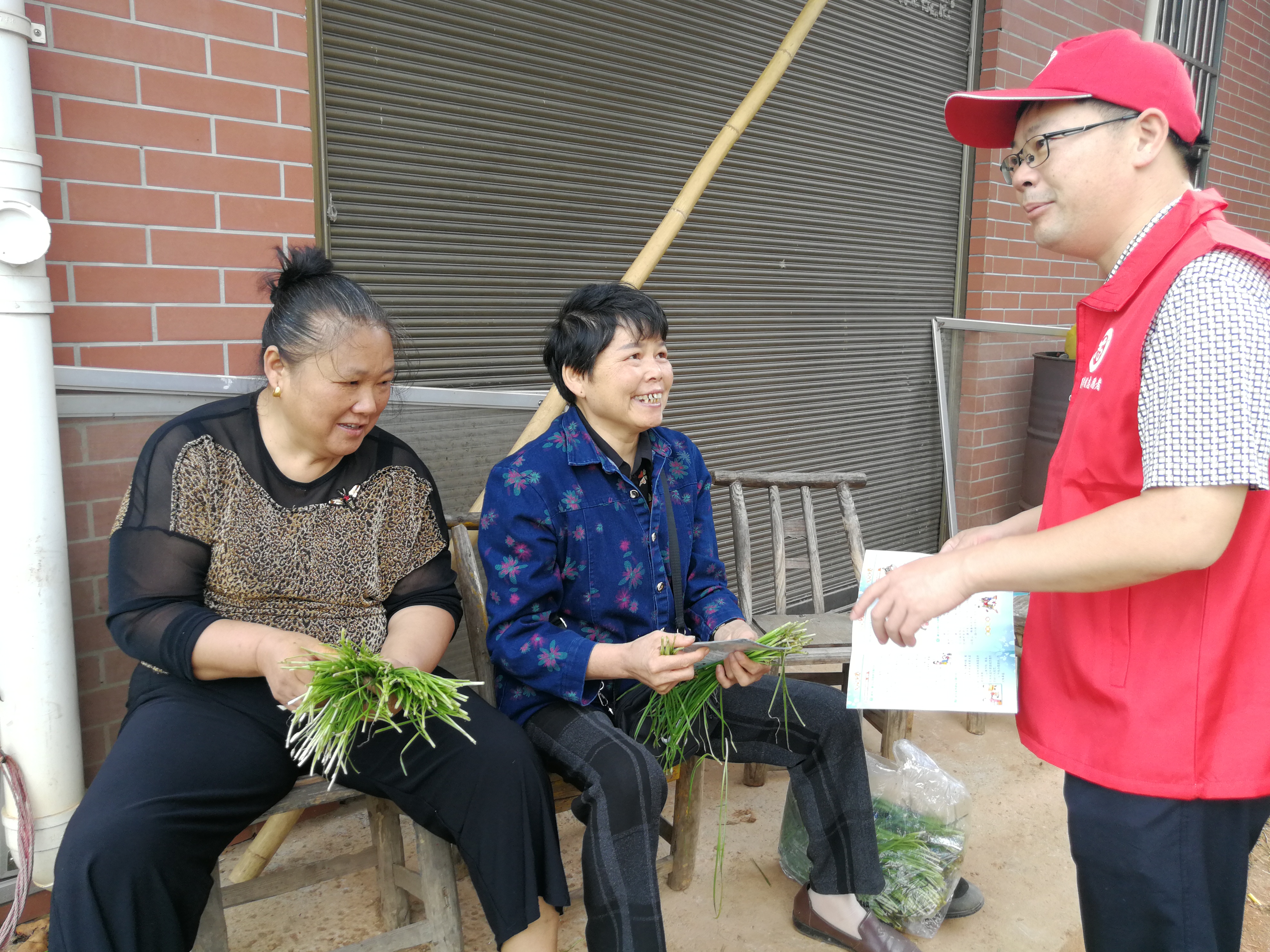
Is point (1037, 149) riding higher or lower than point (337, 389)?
higher

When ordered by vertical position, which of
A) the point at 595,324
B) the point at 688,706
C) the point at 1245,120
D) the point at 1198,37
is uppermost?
the point at 1198,37

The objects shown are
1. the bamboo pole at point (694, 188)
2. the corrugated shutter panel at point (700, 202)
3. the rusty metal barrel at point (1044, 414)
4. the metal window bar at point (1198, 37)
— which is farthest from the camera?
the metal window bar at point (1198, 37)

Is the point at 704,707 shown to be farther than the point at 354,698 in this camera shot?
Yes

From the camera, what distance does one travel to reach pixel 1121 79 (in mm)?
1408

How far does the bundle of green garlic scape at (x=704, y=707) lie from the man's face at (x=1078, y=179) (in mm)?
1023

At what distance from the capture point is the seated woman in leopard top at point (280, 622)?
1.81 metres

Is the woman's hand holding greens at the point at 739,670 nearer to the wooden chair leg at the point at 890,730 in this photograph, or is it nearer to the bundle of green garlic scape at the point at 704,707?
the bundle of green garlic scape at the point at 704,707

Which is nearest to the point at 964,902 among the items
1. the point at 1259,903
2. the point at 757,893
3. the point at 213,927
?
the point at 757,893

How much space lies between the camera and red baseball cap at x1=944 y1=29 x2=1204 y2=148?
1.40m

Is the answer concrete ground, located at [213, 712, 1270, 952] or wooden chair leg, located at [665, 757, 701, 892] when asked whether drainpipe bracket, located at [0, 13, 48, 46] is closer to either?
concrete ground, located at [213, 712, 1270, 952]

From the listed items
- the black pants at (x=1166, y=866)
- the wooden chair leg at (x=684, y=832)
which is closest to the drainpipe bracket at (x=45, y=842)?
the wooden chair leg at (x=684, y=832)

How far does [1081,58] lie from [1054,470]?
68 cm

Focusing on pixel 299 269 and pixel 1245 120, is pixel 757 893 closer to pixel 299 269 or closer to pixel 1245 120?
pixel 299 269

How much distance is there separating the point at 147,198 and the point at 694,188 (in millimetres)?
1614
